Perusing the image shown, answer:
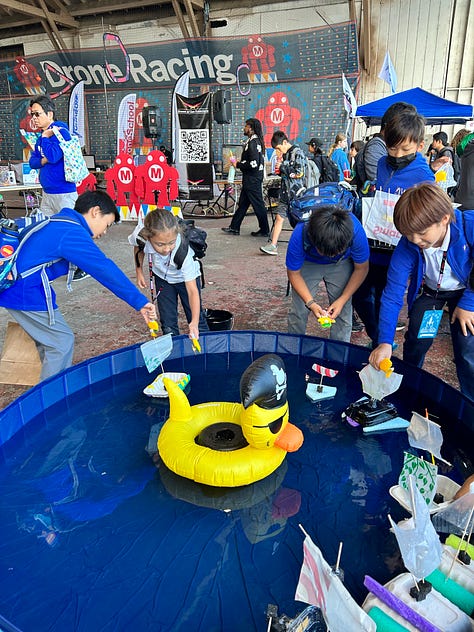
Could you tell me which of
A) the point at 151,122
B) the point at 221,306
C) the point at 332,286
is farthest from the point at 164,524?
the point at 151,122

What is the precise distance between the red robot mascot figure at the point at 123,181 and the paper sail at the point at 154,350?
4.29 meters

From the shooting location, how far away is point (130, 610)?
4.18 ft

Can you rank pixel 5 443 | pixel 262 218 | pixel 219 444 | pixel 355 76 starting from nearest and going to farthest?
1. pixel 219 444
2. pixel 5 443
3. pixel 262 218
4. pixel 355 76

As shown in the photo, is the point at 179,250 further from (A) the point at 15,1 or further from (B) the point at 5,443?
(A) the point at 15,1

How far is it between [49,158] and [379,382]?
10.6 feet

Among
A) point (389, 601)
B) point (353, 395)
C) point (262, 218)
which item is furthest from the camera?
point (262, 218)

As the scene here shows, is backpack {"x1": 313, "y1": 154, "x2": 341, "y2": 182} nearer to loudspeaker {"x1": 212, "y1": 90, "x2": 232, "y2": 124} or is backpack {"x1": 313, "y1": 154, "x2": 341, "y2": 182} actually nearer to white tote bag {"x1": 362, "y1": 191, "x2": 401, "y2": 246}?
white tote bag {"x1": 362, "y1": 191, "x2": 401, "y2": 246}

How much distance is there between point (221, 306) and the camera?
12.2 ft

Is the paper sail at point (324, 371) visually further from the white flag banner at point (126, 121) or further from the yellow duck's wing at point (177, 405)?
the white flag banner at point (126, 121)

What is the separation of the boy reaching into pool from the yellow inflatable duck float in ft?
2.35

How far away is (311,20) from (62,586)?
35.6 ft

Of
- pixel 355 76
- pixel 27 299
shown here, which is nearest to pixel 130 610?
pixel 27 299

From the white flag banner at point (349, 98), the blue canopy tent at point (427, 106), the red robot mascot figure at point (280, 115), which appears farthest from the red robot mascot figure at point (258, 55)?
the blue canopy tent at point (427, 106)

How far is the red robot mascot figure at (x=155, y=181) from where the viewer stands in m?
5.90
